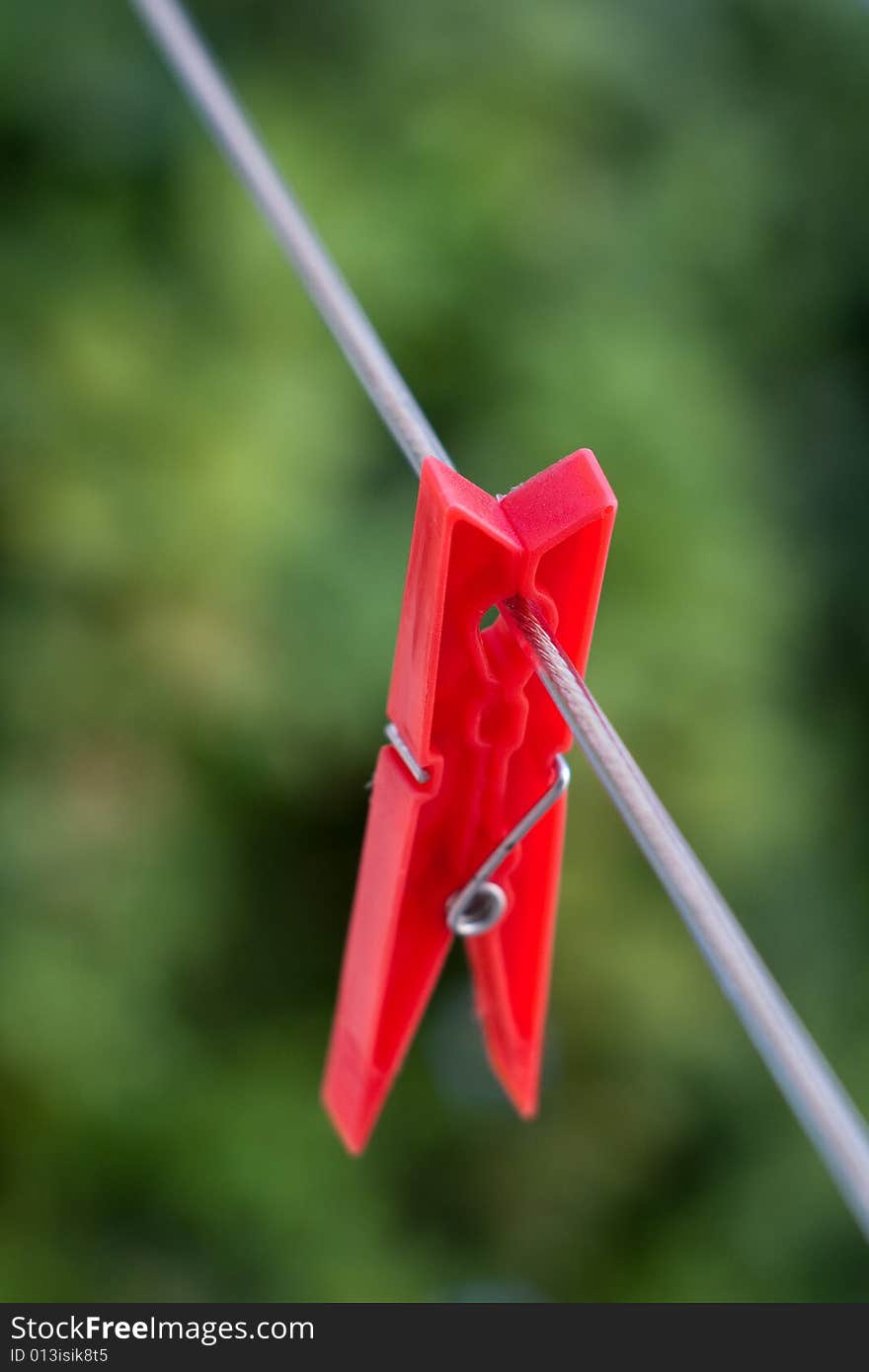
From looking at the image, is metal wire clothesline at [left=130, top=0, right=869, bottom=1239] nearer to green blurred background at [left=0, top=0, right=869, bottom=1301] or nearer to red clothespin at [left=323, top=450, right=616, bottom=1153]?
red clothespin at [left=323, top=450, right=616, bottom=1153]

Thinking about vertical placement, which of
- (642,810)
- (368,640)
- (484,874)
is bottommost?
(368,640)

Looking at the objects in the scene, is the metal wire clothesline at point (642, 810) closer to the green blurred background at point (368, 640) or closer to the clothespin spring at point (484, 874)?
the clothespin spring at point (484, 874)

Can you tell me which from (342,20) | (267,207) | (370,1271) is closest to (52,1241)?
(370,1271)

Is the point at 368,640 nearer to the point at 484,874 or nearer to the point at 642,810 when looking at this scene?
the point at 484,874

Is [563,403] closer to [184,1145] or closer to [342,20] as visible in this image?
[342,20]

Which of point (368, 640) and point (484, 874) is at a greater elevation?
point (484, 874)

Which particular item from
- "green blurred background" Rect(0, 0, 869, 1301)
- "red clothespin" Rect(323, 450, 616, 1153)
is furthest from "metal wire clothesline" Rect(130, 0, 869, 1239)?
"green blurred background" Rect(0, 0, 869, 1301)

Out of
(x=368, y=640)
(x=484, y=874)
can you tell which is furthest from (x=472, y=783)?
(x=368, y=640)
